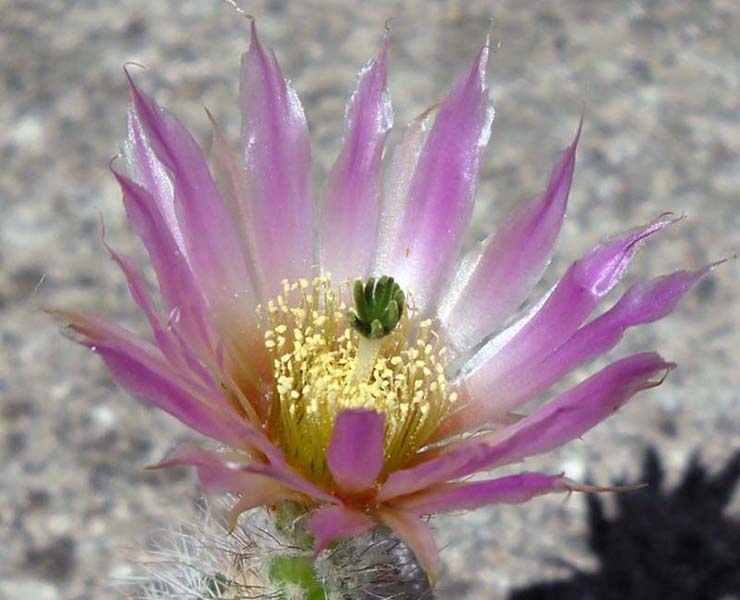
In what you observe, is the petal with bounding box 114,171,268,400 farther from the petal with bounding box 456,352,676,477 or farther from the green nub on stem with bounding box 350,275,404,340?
the petal with bounding box 456,352,676,477

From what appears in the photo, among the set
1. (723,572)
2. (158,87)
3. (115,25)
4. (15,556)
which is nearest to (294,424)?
(15,556)

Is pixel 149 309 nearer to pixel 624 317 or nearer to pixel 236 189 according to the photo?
pixel 236 189

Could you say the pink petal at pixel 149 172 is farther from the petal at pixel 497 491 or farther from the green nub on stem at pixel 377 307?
the petal at pixel 497 491

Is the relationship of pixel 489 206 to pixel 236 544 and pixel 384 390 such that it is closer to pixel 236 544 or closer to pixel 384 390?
pixel 384 390

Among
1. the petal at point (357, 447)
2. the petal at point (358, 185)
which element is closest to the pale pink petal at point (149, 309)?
the petal at point (357, 447)

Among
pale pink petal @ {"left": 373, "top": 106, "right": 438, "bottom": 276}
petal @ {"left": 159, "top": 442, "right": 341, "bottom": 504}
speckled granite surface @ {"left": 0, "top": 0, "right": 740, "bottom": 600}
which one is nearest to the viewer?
petal @ {"left": 159, "top": 442, "right": 341, "bottom": 504}

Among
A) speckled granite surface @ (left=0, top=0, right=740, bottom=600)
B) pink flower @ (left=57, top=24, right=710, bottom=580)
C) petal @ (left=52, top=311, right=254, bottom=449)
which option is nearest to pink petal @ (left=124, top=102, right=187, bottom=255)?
pink flower @ (left=57, top=24, right=710, bottom=580)
